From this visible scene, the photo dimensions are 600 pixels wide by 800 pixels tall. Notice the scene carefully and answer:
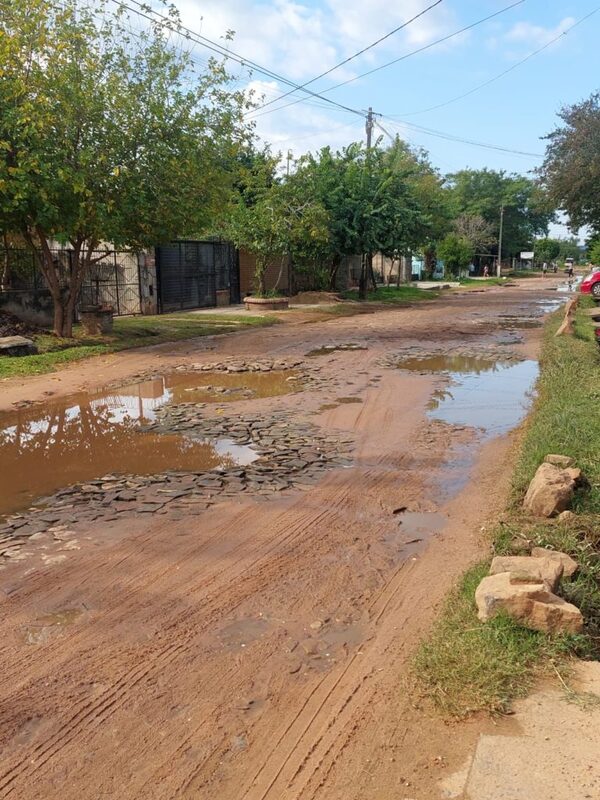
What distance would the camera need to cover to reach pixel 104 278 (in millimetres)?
22281

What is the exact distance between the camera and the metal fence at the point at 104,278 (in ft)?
61.2

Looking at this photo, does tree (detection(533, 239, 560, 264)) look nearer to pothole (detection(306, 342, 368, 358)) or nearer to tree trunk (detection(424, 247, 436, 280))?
tree trunk (detection(424, 247, 436, 280))

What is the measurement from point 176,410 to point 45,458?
2393 mm

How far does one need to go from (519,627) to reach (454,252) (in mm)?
58639

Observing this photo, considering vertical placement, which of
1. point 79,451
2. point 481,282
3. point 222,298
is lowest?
point 79,451

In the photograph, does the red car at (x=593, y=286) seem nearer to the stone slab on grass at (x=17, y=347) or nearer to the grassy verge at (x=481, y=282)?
the grassy verge at (x=481, y=282)

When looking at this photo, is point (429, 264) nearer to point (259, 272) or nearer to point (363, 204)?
point (363, 204)

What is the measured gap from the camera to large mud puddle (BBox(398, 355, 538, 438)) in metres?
9.19

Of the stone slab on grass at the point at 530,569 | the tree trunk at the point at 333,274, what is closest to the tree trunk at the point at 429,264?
the tree trunk at the point at 333,274

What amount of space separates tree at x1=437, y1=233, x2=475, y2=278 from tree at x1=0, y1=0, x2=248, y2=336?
44267 millimetres

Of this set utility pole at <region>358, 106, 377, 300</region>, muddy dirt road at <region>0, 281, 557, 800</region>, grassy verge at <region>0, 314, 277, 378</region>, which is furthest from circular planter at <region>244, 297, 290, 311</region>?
muddy dirt road at <region>0, 281, 557, 800</region>

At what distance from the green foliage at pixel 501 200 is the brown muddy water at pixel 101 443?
69.3m

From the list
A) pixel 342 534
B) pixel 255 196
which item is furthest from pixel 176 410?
pixel 255 196

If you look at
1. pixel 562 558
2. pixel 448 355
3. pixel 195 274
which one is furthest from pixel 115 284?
pixel 562 558
